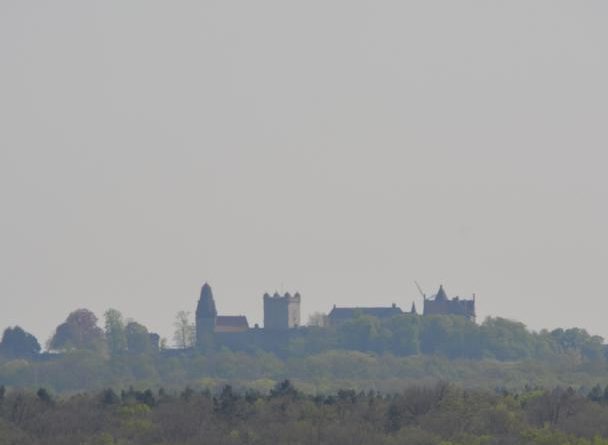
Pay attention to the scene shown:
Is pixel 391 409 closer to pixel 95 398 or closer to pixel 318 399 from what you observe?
pixel 318 399

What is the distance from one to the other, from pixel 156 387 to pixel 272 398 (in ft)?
235

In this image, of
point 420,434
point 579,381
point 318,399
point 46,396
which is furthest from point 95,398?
point 579,381

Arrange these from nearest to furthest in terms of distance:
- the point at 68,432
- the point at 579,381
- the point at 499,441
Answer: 1. the point at 499,441
2. the point at 68,432
3. the point at 579,381

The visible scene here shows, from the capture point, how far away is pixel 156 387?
196m

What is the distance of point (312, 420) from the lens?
10962 centimetres

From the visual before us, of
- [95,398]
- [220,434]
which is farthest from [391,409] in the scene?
[95,398]

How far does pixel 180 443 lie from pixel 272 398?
22.6m

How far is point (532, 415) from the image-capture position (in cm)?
11438

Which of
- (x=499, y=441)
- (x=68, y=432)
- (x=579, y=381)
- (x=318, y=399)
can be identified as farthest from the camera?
(x=579, y=381)

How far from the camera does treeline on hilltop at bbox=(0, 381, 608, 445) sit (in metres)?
104

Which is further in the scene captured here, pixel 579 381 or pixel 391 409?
pixel 579 381

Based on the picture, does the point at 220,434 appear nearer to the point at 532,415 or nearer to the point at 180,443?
the point at 180,443

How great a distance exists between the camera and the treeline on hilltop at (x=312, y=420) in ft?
341

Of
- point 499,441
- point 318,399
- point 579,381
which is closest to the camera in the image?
point 499,441
